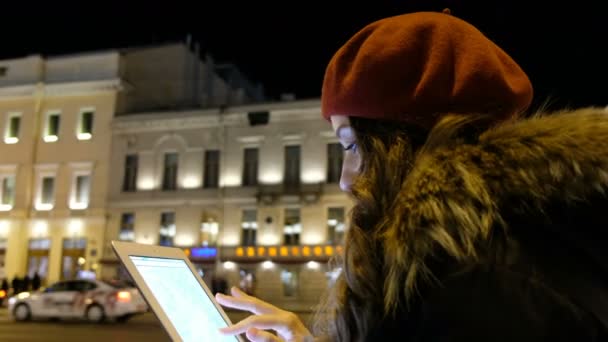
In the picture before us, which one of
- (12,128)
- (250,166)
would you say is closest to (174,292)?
(250,166)

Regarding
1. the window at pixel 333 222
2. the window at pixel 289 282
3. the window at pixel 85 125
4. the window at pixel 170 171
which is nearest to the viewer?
the window at pixel 333 222

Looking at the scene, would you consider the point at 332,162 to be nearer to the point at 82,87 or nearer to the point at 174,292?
the point at 82,87

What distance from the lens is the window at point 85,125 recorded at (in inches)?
1255

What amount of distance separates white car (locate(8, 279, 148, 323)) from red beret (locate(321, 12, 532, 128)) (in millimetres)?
15923

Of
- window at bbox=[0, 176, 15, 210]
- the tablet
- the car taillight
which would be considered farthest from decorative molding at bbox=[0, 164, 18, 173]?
the tablet

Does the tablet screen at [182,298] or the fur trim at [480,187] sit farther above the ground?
the fur trim at [480,187]

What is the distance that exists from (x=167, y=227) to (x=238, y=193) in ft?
14.0

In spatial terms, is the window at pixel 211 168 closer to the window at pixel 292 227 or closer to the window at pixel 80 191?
the window at pixel 292 227

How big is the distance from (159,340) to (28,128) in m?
25.1

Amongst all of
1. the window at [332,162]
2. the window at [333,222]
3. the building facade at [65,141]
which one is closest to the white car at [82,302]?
the window at [333,222]

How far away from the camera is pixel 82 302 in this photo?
16.9m

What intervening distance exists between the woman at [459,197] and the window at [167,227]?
2966 centimetres

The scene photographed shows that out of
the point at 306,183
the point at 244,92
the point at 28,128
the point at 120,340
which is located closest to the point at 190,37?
the point at 244,92

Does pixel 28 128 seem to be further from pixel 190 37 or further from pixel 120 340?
pixel 120 340
